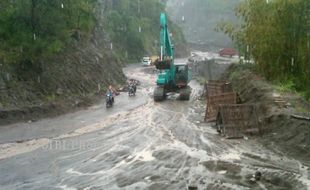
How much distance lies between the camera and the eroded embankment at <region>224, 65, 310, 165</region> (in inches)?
762

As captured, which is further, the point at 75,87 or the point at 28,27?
the point at 75,87

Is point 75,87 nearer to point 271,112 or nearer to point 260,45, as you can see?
point 260,45

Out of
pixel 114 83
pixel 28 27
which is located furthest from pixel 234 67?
pixel 28 27

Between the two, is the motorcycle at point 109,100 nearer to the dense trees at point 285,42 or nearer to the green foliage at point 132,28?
the dense trees at point 285,42

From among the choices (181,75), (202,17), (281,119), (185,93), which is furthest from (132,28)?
(281,119)

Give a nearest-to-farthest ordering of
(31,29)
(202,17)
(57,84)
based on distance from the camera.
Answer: (31,29) < (57,84) < (202,17)

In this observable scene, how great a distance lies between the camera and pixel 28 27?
110 ft

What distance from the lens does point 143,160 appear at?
19.0 m

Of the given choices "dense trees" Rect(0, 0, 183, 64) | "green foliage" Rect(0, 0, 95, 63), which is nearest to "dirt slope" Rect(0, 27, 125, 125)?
"dense trees" Rect(0, 0, 183, 64)

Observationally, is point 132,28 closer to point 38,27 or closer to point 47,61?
point 47,61

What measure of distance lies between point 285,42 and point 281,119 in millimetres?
10603

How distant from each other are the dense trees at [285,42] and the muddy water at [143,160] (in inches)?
304

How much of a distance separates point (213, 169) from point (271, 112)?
6976 mm

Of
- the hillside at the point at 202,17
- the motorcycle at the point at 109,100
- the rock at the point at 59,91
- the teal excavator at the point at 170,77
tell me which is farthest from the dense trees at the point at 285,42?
the hillside at the point at 202,17
